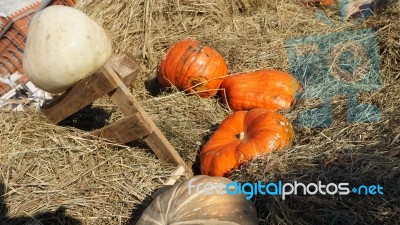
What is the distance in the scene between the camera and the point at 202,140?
346cm

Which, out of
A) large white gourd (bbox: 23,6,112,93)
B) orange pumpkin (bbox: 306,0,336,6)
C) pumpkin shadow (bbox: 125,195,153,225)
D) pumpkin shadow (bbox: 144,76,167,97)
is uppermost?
large white gourd (bbox: 23,6,112,93)

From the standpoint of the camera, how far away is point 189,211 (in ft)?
7.32

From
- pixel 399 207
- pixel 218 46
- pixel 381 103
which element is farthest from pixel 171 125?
pixel 399 207

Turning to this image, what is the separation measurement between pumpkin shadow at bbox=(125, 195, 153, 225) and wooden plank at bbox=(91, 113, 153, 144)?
534mm

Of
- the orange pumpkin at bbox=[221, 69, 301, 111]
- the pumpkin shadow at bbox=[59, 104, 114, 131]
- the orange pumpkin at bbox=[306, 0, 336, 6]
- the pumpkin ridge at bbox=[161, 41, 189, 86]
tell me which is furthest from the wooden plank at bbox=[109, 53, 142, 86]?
the orange pumpkin at bbox=[306, 0, 336, 6]

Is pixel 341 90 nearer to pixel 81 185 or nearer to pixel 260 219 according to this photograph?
pixel 260 219

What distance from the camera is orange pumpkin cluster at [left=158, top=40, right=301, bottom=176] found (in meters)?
2.81

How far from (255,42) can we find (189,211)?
285cm

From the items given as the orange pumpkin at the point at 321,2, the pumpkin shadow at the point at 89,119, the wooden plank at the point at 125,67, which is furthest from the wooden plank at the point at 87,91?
the orange pumpkin at the point at 321,2

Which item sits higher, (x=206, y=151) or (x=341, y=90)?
(x=206, y=151)

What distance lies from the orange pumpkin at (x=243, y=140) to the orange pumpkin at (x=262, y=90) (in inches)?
11.5

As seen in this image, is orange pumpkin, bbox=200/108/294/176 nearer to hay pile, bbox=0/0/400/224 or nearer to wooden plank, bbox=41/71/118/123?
hay pile, bbox=0/0/400/224

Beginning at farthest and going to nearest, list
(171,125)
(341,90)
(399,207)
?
1. (171,125)
2. (341,90)
3. (399,207)

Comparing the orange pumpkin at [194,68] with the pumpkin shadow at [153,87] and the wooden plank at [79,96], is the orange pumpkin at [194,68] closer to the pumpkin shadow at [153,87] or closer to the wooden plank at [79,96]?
the pumpkin shadow at [153,87]
